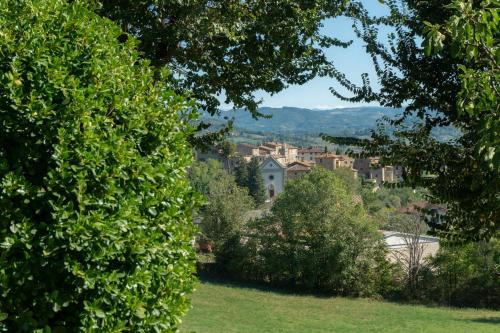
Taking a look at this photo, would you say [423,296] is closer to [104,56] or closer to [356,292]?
[356,292]

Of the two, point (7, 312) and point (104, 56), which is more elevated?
point (104, 56)

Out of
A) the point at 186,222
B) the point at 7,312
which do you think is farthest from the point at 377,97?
the point at 7,312

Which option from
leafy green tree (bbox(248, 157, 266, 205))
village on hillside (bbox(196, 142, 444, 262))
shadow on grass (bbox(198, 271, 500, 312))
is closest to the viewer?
shadow on grass (bbox(198, 271, 500, 312))

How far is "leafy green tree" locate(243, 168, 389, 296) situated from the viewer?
31.3 meters

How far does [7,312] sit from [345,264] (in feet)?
97.9

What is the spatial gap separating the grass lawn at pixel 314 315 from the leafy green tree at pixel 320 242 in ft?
5.70

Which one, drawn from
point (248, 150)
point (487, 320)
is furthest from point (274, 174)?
point (487, 320)

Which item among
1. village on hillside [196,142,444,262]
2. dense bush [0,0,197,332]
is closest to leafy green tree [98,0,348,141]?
village on hillside [196,142,444,262]

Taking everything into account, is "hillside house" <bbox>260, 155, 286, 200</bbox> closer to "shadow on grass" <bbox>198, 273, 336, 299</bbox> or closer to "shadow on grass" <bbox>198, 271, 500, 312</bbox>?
"shadow on grass" <bbox>198, 271, 500, 312</bbox>

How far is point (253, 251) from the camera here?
114 feet

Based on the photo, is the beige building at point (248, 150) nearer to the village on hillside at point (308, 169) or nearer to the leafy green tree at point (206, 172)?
the village on hillside at point (308, 169)

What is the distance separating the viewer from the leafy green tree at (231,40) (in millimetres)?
6254

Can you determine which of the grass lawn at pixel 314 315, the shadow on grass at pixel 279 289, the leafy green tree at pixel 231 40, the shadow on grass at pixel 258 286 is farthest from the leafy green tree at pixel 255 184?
the leafy green tree at pixel 231 40

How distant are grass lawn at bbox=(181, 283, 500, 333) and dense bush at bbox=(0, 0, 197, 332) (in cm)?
1473
